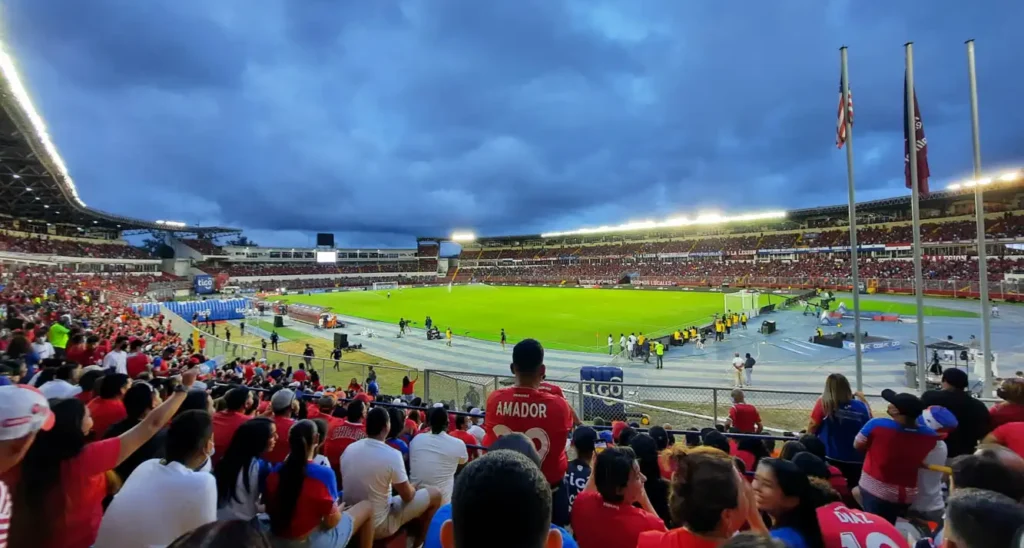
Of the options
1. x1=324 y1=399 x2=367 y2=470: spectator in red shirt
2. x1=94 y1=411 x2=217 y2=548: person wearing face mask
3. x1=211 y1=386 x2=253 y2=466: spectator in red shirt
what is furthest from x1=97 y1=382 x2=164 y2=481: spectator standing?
x1=324 y1=399 x2=367 y2=470: spectator in red shirt

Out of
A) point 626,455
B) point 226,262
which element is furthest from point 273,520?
point 226,262

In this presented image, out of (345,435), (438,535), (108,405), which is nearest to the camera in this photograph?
(438,535)

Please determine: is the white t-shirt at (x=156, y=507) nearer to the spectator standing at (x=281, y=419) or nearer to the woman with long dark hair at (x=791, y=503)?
the spectator standing at (x=281, y=419)

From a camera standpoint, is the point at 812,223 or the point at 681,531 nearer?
the point at 681,531

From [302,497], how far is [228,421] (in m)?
2.19

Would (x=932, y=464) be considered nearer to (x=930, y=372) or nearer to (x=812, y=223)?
(x=930, y=372)

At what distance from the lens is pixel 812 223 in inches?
2928

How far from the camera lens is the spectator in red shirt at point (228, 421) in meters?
4.62

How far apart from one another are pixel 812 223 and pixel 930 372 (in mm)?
71574

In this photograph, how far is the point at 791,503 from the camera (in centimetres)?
Answer: 240

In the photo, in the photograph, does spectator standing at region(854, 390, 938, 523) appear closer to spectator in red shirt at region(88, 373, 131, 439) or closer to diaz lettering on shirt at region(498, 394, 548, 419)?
diaz lettering on shirt at region(498, 394, 548, 419)

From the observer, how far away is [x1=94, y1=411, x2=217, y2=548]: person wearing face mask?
2.55 meters

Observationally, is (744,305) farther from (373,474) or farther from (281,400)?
(373,474)

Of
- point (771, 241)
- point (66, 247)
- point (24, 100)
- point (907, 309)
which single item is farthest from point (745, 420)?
point (771, 241)
